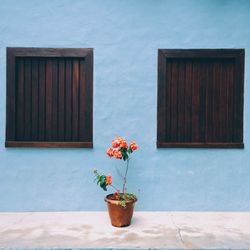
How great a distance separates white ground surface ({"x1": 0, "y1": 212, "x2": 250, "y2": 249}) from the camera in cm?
404

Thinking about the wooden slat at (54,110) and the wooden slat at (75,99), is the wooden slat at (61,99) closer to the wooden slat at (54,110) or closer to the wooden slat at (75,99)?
the wooden slat at (54,110)

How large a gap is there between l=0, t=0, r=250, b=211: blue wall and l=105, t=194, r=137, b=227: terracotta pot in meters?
0.78

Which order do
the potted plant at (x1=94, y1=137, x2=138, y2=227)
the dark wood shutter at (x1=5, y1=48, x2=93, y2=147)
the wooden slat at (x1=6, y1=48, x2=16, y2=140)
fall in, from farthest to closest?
the dark wood shutter at (x1=5, y1=48, x2=93, y2=147)
the wooden slat at (x1=6, y1=48, x2=16, y2=140)
the potted plant at (x1=94, y1=137, x2=138, y2=227)

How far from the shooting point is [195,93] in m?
5.55

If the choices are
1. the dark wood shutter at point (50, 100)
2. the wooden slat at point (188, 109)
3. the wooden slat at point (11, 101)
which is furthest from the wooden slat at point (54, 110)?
the wooden slat at point (188, 109)

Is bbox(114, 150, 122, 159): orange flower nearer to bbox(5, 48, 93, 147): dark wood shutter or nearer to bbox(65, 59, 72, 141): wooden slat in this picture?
bbox(5, 48, 93, 147): dark wood shutter

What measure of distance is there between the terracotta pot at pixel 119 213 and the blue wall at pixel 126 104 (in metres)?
0.78

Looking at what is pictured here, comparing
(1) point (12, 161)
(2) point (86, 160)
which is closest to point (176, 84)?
(2) point (86, 160)

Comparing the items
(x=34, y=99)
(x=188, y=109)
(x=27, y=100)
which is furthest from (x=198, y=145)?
(x=27, y=100)

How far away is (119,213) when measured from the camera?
182 inches

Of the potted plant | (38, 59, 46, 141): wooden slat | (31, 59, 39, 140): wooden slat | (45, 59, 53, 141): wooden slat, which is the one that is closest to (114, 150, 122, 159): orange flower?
the potted plant

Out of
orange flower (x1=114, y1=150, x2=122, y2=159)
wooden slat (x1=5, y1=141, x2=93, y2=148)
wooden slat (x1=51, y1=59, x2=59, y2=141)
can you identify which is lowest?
orange flower (x1=114, y1=150, x2=122, y2=159)

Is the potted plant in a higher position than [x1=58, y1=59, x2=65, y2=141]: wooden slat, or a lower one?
lower

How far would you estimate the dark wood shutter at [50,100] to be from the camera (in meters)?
5.48
